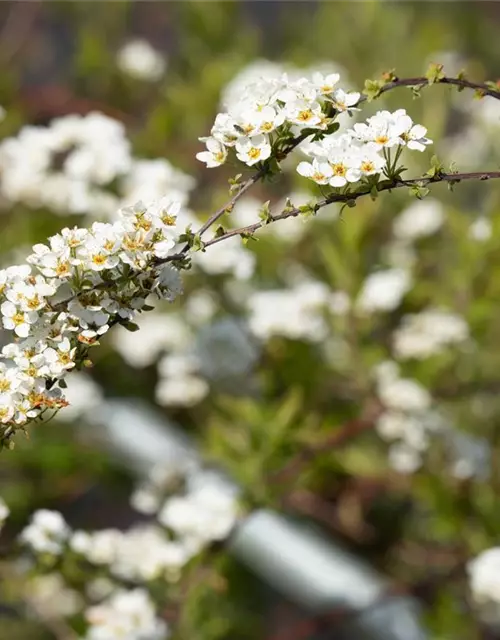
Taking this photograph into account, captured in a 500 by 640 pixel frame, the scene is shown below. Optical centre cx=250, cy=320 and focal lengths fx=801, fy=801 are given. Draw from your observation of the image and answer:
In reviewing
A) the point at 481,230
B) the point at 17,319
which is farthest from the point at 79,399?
the point at 17,319

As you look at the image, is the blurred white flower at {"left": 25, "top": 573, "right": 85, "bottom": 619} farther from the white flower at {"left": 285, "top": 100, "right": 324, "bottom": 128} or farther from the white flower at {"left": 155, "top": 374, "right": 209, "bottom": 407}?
the white flower at {"left": 285, "top": 100, "right": 324, "bottom": 128}

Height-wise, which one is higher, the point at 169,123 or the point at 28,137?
the point at 169,123

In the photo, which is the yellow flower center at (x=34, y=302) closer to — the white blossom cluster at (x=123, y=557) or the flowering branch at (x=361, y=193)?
the flowering branch at (x=361, y=193)

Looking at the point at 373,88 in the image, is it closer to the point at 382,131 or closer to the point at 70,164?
the point at 382,131

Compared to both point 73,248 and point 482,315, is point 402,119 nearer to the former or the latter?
point 73,248

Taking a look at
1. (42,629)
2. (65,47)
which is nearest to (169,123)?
(42,629)

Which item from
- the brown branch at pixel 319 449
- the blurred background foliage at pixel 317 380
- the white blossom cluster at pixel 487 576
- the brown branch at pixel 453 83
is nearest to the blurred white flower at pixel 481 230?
the blurred background foliage at pixel 317 380
